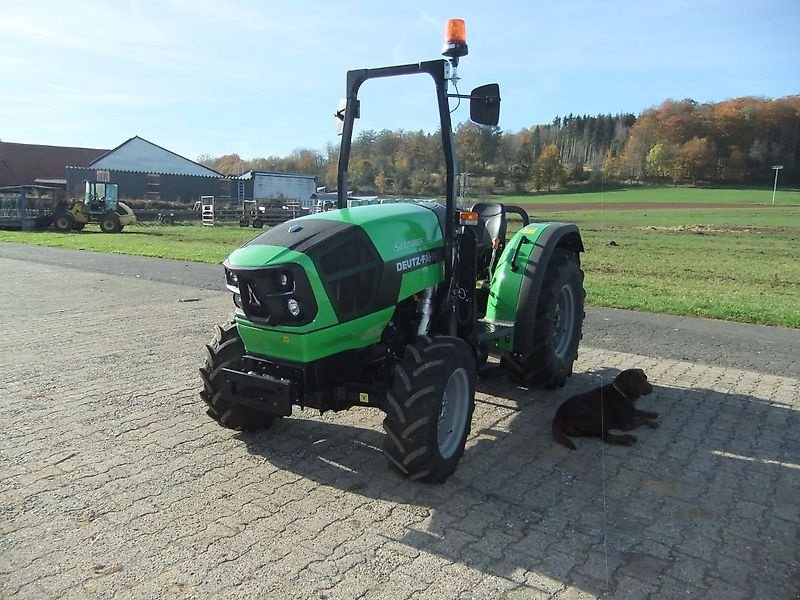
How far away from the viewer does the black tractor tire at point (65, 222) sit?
101ft

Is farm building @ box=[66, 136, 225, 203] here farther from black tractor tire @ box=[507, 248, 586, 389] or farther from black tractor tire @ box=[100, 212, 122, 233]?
black tractor tire @ box=[507, 248, 586, 389]

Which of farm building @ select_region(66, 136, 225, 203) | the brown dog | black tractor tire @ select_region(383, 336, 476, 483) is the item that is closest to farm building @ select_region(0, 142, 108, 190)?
farm building @ select_region(66, 136, 225, 203)

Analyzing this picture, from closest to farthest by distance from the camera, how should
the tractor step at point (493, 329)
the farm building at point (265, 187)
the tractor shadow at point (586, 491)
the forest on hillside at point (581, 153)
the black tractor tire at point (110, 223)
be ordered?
the tractor shadow at point (586, 491)
the forest on hillside at point (581, 153)
the tractor step at point (493, 329)
the black tractor tire at point (110, 223)
the farm building at point (265, 187)

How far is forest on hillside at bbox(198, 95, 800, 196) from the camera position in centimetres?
397

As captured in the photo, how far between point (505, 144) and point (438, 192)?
543mm

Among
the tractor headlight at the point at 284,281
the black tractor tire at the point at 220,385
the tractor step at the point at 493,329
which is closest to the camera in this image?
the tractor headlight at the point at 284,281

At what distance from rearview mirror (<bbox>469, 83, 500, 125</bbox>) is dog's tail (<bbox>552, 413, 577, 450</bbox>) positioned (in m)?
2.12

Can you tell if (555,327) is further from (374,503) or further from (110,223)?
(110,223)

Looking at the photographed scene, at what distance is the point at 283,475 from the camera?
13.2ft

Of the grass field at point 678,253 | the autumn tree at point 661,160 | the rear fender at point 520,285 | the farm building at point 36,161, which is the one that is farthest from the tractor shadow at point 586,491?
the farm building at point 36,161

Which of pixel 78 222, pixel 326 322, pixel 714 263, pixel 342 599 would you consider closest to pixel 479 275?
pixel 326 322

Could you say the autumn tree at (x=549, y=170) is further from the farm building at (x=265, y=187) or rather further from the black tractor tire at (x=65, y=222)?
the farm building at (x=265, y=187)

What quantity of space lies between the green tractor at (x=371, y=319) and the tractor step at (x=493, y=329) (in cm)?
1

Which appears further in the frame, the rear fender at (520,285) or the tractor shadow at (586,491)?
the rear fender at (520,285)
